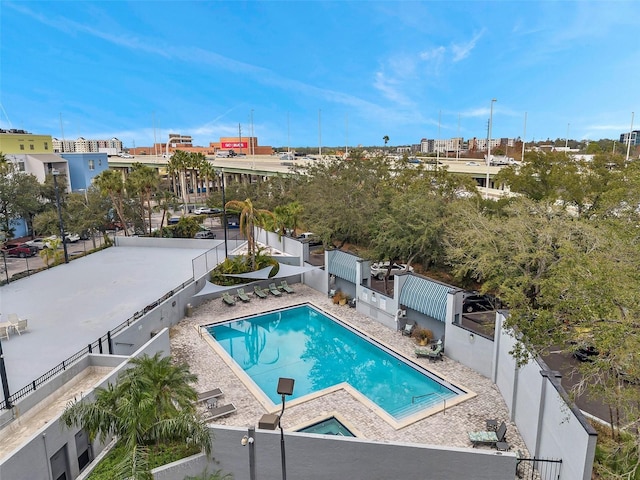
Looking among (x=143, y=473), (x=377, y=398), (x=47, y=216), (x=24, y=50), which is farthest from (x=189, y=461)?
(x=24, y=50)

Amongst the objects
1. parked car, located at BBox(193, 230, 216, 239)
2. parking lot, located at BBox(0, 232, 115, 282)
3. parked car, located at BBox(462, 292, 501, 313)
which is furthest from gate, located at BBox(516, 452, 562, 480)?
parked car, located at BBox(193, 230, 216, 239)

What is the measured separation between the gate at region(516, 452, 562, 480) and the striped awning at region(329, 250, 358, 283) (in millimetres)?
13202

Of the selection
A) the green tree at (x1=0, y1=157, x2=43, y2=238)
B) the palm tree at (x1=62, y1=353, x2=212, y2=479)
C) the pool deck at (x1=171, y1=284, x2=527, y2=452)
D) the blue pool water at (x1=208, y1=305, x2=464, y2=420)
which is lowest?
the blue pool water at (x1=208, y1=305, x2=464, y2=420)

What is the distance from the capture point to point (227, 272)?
2600cm

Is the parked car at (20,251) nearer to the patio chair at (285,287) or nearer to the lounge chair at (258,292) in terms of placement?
the lounge chair at (258,292)

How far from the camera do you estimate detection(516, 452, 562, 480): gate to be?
32.2 ft

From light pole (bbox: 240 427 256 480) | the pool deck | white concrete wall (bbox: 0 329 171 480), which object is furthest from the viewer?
the pool deck

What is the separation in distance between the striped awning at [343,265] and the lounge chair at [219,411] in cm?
1115

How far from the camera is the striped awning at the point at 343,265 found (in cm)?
2338

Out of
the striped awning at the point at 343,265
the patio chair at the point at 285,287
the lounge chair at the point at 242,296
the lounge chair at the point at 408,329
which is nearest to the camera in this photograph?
the lounge chair at the point at 408,329

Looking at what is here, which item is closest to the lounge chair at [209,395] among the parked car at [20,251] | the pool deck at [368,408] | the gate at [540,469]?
the pool deck at [368,408]

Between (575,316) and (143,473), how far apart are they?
958 centimetres

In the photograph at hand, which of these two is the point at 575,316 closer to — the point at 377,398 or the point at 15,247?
the point at 377,398

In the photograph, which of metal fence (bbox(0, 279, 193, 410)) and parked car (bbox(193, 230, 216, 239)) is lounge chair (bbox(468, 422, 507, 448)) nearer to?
metal fence (bbox(0, 279, 193, 410))
